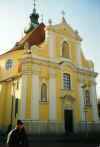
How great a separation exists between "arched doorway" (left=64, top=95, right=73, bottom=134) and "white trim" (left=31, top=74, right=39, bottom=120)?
3.57 meters

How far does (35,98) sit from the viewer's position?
16.1m

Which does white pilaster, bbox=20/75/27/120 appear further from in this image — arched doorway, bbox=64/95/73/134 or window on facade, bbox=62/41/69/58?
window on facade, bbox=62/41/69/58

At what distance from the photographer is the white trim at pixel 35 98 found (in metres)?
15.7

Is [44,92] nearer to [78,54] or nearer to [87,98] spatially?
[87,98]

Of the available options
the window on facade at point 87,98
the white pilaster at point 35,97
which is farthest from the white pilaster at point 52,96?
the window on facade at point 87,98

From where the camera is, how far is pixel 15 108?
17.5 meters

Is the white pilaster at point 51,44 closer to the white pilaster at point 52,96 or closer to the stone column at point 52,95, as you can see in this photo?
the stone column at point 52,95

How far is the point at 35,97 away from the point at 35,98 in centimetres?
10

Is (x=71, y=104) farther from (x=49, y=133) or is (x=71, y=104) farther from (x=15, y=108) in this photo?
(x=15, y=108)

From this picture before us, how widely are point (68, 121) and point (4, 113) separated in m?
7.55

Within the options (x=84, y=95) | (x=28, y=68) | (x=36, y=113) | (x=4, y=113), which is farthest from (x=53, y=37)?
(x=4, y=113)

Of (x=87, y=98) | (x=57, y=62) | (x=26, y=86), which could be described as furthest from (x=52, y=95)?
(x=87, y=98)

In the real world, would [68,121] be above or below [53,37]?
below

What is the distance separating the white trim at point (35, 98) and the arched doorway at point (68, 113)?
140 inches
